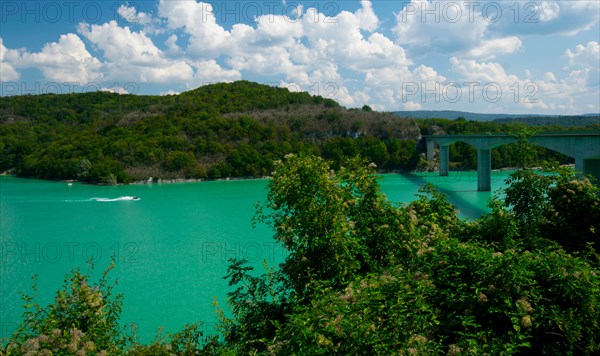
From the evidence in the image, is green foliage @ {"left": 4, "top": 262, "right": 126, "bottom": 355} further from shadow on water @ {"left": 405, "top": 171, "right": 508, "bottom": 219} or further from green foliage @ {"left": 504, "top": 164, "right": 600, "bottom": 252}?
shadow on water @ {"left": 405, "top": 171, "right": 508, "bottom": 219}

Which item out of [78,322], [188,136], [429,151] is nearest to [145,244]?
[78,322]

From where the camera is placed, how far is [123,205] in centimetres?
3497

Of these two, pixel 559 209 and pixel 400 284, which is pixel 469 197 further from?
pixel 400 284

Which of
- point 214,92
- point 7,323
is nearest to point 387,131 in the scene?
point 214,92

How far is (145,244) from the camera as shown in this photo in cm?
2195

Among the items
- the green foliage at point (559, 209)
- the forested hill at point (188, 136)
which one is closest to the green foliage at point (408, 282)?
the green foliage at point (559, 209)

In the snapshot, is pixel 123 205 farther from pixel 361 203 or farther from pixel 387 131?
pixel 387 131

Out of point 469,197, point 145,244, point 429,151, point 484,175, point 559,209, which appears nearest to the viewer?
point 559,209

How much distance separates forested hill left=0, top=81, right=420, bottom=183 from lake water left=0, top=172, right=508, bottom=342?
13.6 meters

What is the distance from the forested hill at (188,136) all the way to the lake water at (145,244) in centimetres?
1363

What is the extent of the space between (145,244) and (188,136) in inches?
1671

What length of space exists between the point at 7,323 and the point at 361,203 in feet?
33.3

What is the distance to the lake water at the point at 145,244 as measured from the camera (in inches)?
542

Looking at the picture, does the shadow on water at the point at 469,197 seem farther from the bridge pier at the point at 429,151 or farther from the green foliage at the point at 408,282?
the bridge pier at the point at 429,151
